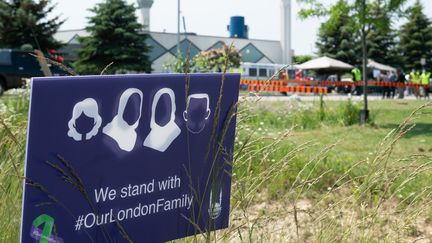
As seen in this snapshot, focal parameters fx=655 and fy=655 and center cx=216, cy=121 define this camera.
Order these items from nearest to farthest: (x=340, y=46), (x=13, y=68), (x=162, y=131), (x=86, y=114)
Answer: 1. (x=86, y=114)
2. (x=162, y=131)
3. (x=13, y=68)
4. (x=340, y=46)

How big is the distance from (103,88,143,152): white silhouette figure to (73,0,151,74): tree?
120ft

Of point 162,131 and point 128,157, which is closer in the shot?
point 128,157

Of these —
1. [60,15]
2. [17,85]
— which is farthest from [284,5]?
[17,85]

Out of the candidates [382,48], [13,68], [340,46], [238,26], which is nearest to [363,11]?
[13,68]

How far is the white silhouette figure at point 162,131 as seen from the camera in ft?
7.00

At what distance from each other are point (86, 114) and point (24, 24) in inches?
1398

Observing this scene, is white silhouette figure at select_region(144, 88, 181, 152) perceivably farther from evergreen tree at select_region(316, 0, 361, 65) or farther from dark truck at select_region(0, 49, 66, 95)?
evergreen tree at select_region(316, 0, 361, 65)

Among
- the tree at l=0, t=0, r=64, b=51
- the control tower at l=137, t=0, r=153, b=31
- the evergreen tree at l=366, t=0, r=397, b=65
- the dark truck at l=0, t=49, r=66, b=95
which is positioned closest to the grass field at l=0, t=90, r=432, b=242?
the dark truck at l=0, t=49, r=66, b=95

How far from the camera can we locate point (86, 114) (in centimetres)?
189

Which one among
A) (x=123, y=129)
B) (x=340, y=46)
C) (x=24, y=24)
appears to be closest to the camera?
(x=123, y=129)

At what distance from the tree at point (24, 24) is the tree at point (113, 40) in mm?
1965

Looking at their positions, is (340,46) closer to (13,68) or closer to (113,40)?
(113,40)

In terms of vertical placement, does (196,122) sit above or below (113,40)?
below

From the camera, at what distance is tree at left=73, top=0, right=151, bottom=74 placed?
3841cm
